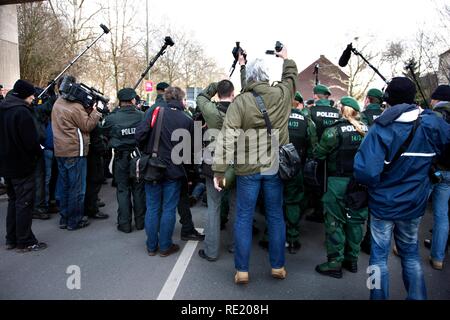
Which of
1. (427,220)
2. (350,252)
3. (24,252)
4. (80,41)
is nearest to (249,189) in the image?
(350,252)

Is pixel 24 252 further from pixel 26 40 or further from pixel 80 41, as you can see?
pixel 80 41

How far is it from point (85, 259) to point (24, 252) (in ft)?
2.77

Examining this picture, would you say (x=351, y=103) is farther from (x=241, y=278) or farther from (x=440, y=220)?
(x=241, y=278)

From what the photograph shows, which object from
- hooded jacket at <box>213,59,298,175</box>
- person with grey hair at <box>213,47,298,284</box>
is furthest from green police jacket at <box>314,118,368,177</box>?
hooded jacket at <box>213,59,298,175</box>

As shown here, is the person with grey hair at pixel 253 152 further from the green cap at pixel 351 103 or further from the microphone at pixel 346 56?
the microphone at pixel 346 56

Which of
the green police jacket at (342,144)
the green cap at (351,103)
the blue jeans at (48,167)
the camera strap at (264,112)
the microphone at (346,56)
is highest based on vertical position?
the microphone at (346,56)

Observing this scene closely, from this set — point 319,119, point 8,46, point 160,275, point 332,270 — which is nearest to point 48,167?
point 160,275

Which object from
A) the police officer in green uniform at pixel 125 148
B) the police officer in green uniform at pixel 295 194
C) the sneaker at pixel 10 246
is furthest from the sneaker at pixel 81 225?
the police officer in green uniform at pixel 295 194

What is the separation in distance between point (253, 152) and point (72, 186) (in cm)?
293

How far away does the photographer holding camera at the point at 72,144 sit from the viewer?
467cm

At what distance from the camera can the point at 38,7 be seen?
19.4m

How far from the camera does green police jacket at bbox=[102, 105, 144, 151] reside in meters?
4.70

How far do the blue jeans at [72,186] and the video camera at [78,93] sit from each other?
814 millimetres
